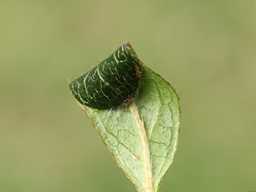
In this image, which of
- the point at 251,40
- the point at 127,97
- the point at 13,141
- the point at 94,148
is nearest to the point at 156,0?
the point at 251,40

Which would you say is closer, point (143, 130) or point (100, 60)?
point (143, 130)

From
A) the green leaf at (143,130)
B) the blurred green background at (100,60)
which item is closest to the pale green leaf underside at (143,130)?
the green leaf at (143,130)

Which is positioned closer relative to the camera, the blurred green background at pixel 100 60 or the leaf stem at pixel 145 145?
the leaf stem at pixel 145 145

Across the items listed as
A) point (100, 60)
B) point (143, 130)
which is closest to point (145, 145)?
point (143, 130)

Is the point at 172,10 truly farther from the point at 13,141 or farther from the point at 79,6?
the point at 13,141

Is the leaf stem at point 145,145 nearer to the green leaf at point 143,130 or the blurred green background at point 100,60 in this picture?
the green leaf at point 143,130

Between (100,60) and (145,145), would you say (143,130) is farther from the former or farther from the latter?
(100,60)

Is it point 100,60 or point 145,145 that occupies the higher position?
point 100,60

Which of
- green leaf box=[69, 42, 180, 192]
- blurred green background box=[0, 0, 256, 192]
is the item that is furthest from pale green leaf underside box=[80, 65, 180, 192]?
blurred green background box=[0, 0, 256, 192]

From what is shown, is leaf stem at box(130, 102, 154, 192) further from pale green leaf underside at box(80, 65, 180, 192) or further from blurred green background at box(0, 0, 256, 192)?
blurred green background at box(0, 0, 256, 192)
